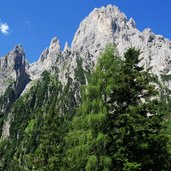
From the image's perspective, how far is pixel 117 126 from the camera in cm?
3145

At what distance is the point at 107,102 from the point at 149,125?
152 inches

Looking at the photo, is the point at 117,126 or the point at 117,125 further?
the point at 117,126

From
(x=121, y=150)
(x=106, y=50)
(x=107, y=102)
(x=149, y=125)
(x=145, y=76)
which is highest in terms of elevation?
(x=106, y=50)

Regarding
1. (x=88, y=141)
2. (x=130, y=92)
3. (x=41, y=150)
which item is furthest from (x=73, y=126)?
(x=41, y=150)

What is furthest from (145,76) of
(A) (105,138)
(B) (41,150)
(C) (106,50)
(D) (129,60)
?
(B) (41,150)

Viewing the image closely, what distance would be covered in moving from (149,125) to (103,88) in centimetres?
468

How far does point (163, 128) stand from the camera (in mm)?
31656

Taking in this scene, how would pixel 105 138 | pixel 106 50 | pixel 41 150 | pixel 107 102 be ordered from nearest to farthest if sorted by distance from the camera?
pixel 105 138, pixel 107 102, pixel 106 50, pixel 41 150

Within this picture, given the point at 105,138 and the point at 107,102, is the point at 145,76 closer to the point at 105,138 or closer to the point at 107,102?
the point at 107,102

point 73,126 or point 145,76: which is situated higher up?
point 145,76

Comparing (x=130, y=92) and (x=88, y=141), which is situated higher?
(x=130, y=92)

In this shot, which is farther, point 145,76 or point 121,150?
point 145,76

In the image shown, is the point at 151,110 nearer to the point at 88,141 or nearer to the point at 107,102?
the point at 107,102

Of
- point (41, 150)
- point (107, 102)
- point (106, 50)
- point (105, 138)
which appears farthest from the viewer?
point (41, 150)
